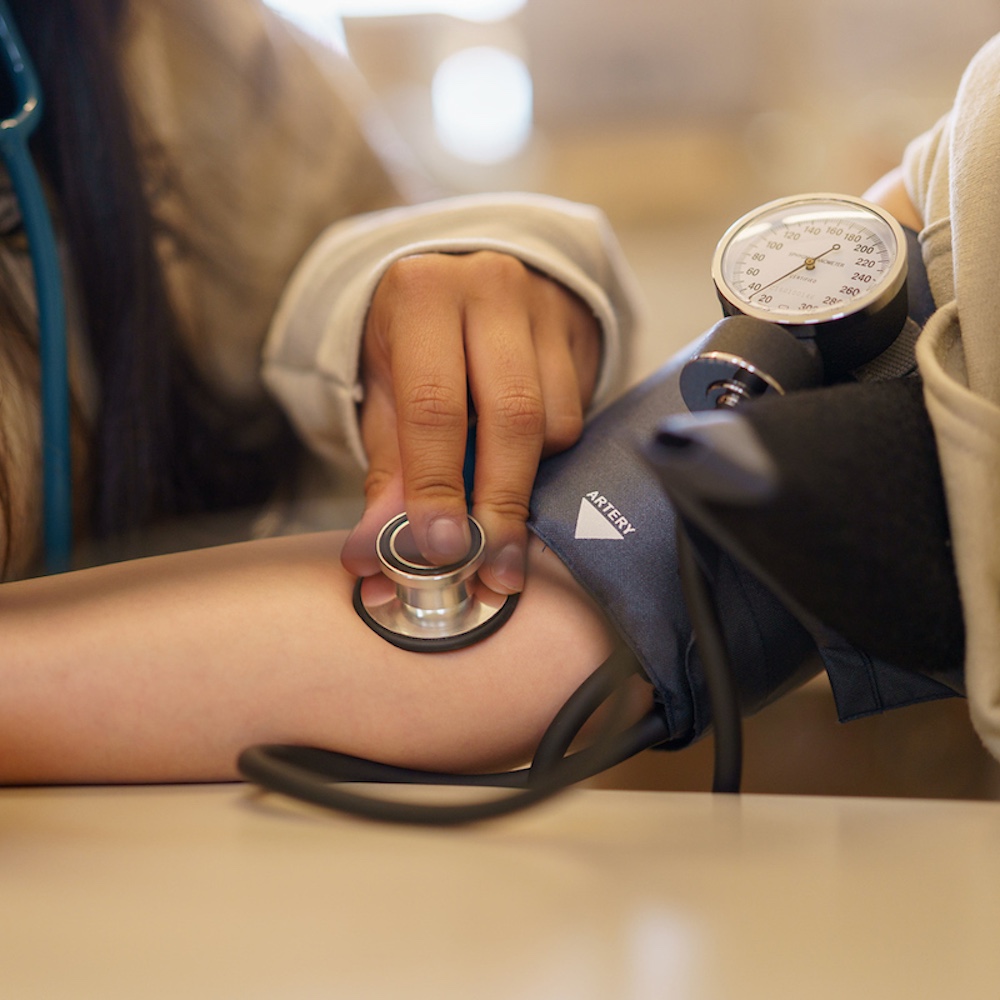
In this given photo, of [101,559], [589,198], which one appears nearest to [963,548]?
[101,559]

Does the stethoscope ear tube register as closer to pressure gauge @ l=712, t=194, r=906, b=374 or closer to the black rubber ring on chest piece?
the black rubber ring on chest piece

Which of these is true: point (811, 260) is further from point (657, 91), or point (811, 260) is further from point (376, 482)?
point (657, 91)

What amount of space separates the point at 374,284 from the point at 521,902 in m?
0.38

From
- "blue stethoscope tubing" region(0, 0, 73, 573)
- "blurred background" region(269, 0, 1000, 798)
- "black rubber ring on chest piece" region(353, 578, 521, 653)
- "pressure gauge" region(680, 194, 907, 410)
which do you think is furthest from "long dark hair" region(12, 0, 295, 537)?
"blurred background" region(269, 0, 1000, 798)

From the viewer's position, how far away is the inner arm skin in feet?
1.28

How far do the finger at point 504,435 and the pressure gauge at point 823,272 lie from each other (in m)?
0.11

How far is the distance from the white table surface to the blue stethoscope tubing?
20 centimetres

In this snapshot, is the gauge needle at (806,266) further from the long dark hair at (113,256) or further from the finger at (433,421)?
the long dark hair at (113,256)

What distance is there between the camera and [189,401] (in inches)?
27.9

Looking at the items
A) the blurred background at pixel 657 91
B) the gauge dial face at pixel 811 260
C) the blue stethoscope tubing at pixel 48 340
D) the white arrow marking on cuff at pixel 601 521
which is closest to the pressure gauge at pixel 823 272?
the gauge dial face at pixel 811 260

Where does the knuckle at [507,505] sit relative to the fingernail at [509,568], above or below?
above

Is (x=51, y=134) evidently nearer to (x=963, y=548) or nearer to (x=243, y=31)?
(x=243, y=31)

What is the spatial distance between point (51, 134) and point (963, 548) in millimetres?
665

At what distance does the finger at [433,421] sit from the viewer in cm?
41
